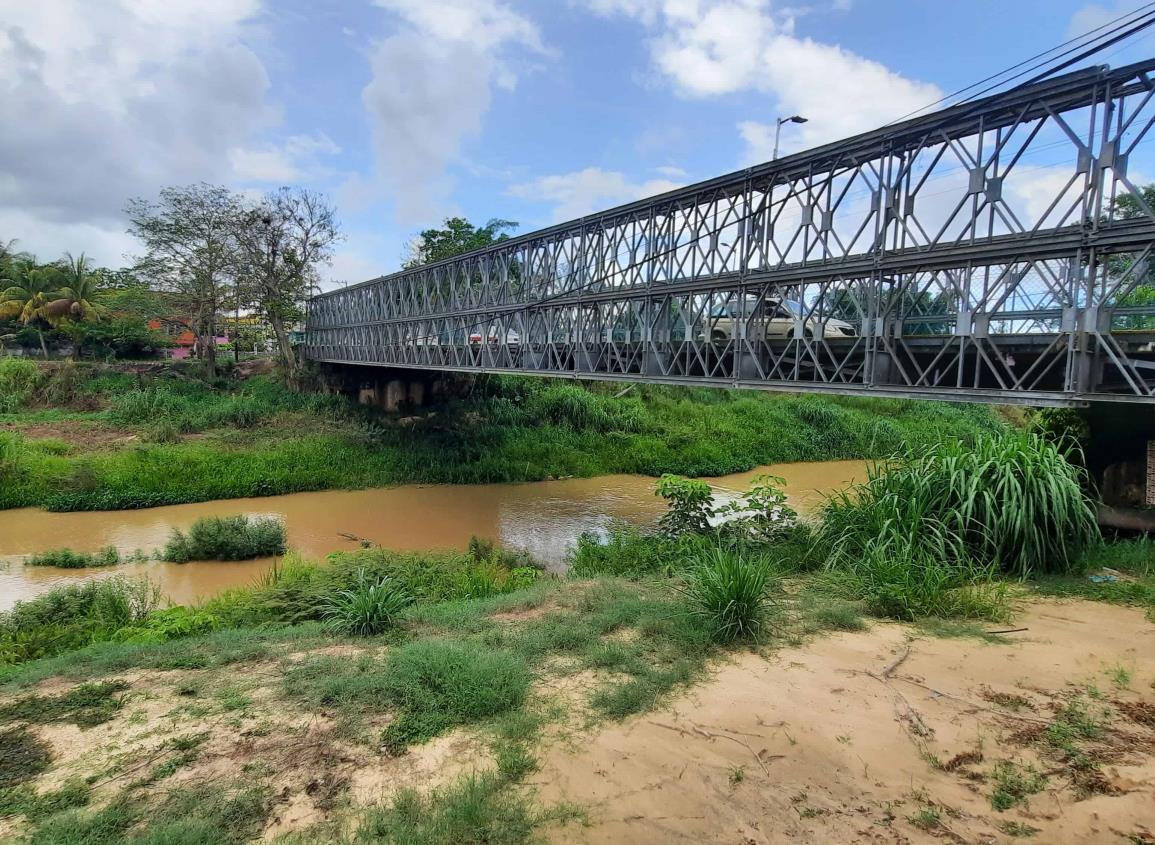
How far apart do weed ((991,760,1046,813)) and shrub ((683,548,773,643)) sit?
2163 millimetres

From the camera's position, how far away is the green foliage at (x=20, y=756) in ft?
13.2

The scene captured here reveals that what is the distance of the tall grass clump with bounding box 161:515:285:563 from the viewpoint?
560 inches

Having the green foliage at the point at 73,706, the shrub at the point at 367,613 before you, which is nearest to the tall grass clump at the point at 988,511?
the shrub at the point at 367,613

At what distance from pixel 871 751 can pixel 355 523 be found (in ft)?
53.7

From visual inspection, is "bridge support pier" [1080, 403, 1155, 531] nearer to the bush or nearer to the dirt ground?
the dirt ground

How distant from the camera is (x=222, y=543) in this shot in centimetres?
1430

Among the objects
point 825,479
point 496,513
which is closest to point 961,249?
point 496,513

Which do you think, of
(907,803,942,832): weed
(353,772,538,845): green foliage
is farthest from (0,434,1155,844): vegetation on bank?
(907,803,942,832): weed

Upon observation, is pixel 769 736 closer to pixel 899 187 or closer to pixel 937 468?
pixel 937 468

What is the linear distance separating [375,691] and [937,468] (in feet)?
26.1

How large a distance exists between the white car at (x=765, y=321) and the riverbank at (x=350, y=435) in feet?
24.7

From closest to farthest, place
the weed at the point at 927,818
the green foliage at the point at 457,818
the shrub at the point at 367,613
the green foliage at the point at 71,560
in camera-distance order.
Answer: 1. the green foliage at the point at 457,818
2. the weed at the point at 927,818
3. the shrub at the point at 367,613
4. the green foliage at the point at 71,560

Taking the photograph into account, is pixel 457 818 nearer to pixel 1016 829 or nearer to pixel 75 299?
pixel 1016 829

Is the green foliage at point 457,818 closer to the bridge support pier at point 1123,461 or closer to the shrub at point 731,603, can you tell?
the shrub at point 731,603
